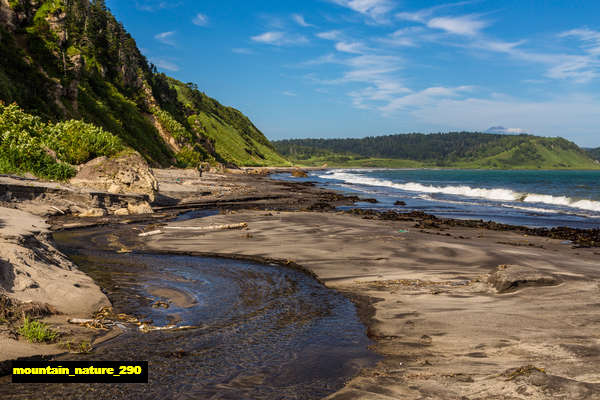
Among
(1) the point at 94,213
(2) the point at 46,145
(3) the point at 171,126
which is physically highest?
(3) the point at 171,126

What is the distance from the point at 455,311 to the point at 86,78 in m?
66.3

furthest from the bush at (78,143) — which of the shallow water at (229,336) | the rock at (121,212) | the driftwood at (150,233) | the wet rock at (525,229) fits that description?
the wet rock at (525,229)

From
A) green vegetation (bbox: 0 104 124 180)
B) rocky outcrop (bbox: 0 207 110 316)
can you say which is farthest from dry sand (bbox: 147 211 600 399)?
green vegetation (bbox: 0 104 124 180)

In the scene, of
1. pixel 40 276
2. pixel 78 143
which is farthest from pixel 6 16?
pixel 40 276

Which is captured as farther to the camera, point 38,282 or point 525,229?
point 525,229

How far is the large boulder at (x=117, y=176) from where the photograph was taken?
2227 centimetres

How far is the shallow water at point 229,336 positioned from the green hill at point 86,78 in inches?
1131

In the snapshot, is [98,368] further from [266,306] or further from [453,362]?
[453,362]

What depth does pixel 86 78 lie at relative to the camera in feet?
197

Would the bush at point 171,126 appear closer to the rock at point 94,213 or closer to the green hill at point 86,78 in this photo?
the green hill at point 86,78

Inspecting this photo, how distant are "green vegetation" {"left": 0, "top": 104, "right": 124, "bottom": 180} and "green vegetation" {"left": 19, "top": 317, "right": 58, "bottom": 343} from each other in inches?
728

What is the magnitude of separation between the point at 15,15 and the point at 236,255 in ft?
158

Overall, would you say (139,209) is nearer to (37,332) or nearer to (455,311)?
(37,332)

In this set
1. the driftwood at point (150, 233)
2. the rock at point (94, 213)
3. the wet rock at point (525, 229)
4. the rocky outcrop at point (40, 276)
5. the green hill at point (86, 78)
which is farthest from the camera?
the green hill at point (86, 78)
